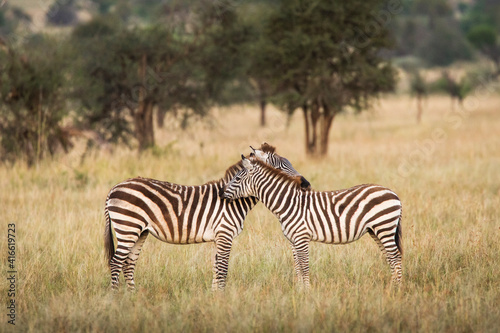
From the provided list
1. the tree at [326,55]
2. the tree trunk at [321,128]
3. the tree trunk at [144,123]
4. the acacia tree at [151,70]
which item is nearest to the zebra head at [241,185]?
the tree at [326,55]

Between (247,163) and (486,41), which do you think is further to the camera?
(486,41)

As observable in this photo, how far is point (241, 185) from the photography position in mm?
6531

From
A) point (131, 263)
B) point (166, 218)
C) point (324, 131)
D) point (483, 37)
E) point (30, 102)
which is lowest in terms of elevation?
point (131, 263)

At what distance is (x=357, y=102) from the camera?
18.5m

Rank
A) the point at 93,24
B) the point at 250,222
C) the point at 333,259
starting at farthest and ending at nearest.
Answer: the point at 93,24, the point at 250,222, the point at 333,259

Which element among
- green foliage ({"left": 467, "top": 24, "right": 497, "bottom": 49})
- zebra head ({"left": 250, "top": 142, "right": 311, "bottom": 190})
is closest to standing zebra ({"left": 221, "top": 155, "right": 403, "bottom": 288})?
zebra head ({"left": 250, "top": 142, "right": 311, "bottom": 190})

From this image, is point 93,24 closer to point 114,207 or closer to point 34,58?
point 34,58

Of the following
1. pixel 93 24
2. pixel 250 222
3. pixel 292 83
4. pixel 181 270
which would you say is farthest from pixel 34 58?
pixel 93 24

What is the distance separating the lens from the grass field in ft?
18.5

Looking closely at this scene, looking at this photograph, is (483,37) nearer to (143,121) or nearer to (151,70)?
(151,70)

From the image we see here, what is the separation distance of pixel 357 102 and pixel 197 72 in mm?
5472

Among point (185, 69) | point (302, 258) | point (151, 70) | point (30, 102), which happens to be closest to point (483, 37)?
point (185, 69)

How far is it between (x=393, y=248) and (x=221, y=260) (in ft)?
6.45

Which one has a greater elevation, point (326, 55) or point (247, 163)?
point (326, 55)
